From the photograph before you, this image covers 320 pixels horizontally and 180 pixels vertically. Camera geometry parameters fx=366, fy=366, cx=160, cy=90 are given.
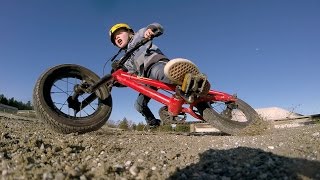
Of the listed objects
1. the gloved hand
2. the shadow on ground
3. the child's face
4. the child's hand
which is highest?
the child's face

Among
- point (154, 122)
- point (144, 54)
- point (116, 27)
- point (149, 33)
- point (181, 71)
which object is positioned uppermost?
point (116, 27)

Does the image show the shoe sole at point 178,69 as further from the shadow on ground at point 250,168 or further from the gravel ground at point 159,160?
the shadow on ground at point 250,168

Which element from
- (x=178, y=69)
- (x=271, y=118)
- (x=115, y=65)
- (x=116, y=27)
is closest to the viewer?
(x=178, y=69)

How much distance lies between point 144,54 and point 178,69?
930mm

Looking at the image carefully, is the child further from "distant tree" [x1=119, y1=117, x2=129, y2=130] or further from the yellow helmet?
"distant tree" [x1=119, y1=117, x2=129, y2=130]

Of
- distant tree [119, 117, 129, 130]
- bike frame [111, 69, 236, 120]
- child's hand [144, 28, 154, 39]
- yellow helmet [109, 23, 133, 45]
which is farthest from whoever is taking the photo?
distant tree [119, 117, 129, 130]

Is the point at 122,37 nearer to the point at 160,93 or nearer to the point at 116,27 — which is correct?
the point at 116,27

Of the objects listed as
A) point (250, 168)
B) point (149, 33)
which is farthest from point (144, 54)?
point (250, 168)

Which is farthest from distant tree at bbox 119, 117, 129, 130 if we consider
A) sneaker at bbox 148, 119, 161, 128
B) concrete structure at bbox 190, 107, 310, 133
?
sneaker at bbox 148, 119, 161, 128

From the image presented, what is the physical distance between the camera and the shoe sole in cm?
475

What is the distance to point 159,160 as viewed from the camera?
10.2ft

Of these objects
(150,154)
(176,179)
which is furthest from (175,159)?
(176,179)

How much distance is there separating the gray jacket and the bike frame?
192 mm

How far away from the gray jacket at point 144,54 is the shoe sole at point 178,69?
660mm
